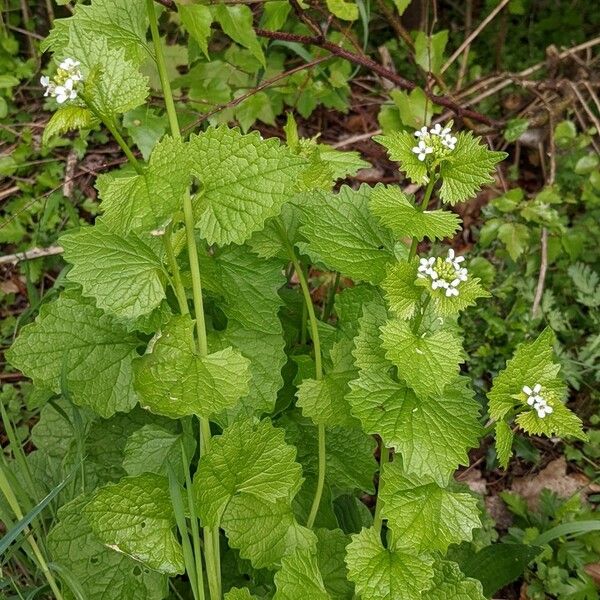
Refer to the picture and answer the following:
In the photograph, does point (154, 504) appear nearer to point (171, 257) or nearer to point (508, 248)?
point (171, 257)

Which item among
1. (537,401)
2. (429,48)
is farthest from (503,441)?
Answer: (429,48)

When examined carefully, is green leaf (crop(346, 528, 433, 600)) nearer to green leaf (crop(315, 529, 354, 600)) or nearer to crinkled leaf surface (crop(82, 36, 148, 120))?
green leaf (crop(315, 529, 354, 600))

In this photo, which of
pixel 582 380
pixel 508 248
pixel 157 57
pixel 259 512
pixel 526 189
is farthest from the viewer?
pixel 526 189

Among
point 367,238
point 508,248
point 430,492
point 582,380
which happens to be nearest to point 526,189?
point 508,248

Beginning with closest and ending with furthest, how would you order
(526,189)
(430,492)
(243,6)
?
(430,492) < (243,6) < (526,189)

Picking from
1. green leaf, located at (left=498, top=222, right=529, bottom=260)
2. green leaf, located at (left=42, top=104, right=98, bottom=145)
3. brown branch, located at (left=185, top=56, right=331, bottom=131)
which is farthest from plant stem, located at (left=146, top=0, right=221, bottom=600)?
green leaf, located at (left=498, top=222, right=529, bottom=260)

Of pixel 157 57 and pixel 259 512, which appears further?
pixel 259 512
